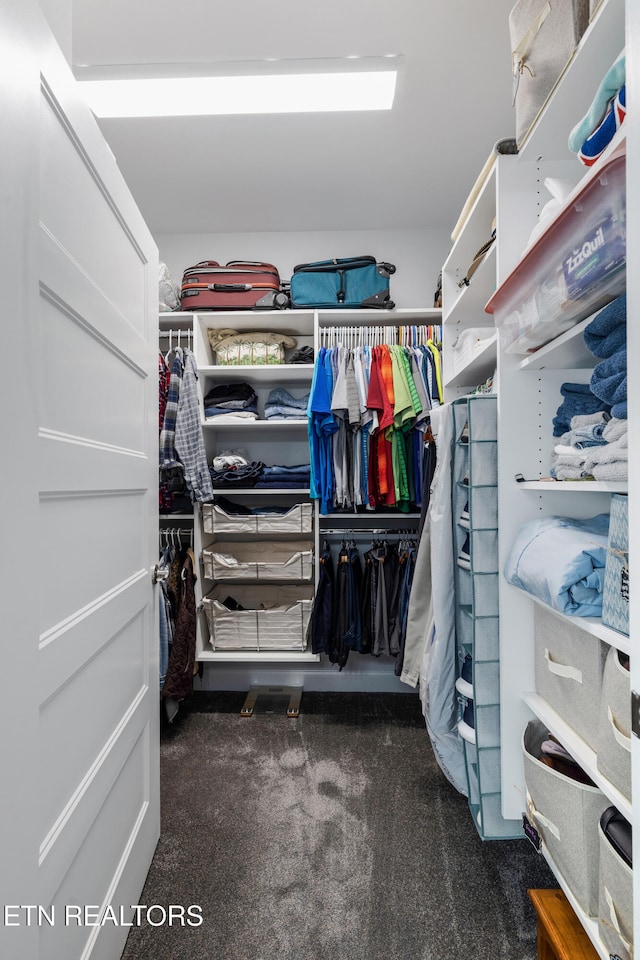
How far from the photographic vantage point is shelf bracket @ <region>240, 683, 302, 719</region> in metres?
2.62

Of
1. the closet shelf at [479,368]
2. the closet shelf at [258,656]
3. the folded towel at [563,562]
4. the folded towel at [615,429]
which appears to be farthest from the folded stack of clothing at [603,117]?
the closet shelf at [258,656]

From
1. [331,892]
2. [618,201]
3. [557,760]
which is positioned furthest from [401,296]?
[331,892]

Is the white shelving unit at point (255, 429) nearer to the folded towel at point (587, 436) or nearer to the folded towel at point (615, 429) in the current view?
the folded towel at point (587, 436)

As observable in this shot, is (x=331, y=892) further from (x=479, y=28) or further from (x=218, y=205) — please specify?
(x=218, y=205)

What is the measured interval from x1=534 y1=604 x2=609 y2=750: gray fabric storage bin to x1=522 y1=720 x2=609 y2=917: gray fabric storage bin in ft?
0.34

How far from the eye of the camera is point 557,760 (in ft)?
4.08

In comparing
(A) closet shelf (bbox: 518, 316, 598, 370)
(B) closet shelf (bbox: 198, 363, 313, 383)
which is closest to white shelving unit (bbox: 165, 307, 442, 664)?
(B) closet shelf (bbox: 198, 363, 313, 383)

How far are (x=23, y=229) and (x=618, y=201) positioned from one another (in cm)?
92

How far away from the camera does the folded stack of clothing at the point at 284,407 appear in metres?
2.76

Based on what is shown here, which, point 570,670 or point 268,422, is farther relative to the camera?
point 268,422

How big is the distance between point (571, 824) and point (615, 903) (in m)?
0.19

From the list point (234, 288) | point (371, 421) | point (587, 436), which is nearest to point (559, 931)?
point (587, 436)

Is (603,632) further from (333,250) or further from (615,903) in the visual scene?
(333,250)

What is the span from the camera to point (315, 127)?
2.09 meters
